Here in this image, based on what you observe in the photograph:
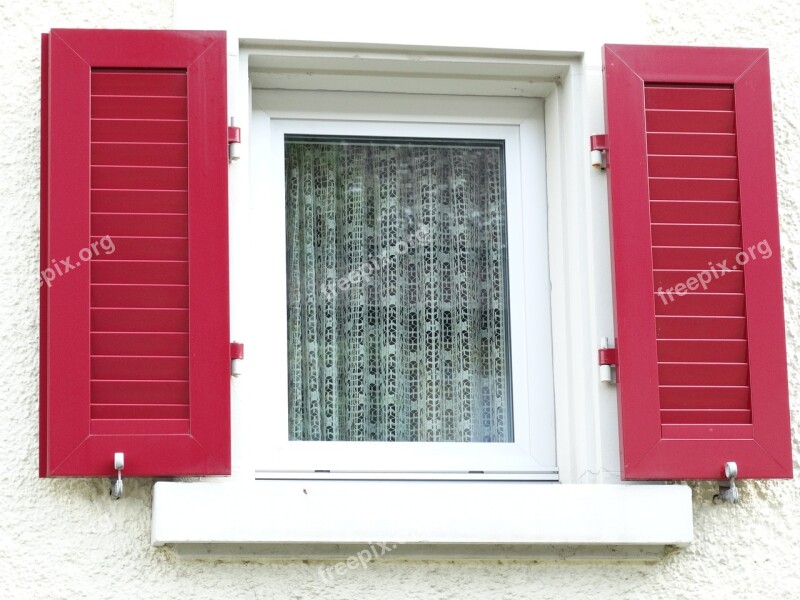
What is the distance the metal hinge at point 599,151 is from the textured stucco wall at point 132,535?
534 millimetres

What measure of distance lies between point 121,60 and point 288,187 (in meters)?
0.59

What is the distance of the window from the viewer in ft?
13.2

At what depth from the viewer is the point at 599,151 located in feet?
13.1

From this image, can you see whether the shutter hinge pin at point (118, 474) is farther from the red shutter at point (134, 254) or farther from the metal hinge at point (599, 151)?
the metal hinge at point (599, 151)

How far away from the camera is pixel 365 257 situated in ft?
13.6

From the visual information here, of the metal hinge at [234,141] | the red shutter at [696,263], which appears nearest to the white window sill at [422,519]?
the red shutter at [696,263]

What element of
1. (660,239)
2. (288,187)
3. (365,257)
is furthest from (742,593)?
(288,187)

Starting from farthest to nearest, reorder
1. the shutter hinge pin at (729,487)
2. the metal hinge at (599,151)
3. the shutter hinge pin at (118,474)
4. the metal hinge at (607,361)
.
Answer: the metal hinge at (599,151) → the metal hinge at (607,361) → the shutter hinge pin at (729,487) → the shutter hinge pin at (118,474)

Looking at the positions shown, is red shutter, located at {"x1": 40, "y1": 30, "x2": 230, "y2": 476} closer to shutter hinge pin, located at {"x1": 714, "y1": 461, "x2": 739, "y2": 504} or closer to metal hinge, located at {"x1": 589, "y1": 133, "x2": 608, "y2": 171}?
metal hinge, located at {"x1": 589, "y1": 133, "x2": 608, "y2": 171}

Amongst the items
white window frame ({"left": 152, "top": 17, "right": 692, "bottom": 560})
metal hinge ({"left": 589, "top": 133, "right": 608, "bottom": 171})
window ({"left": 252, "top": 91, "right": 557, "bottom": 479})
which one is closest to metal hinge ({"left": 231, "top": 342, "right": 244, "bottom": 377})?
white window frame ({"left": 152, "top": 17, "right": 692, "bottom": 560})

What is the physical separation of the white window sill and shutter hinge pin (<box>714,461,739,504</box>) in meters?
0.11

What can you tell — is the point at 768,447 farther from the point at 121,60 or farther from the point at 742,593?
the point at 121,60

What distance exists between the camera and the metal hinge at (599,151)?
13.0ft

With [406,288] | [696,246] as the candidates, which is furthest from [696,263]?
[406,288]
